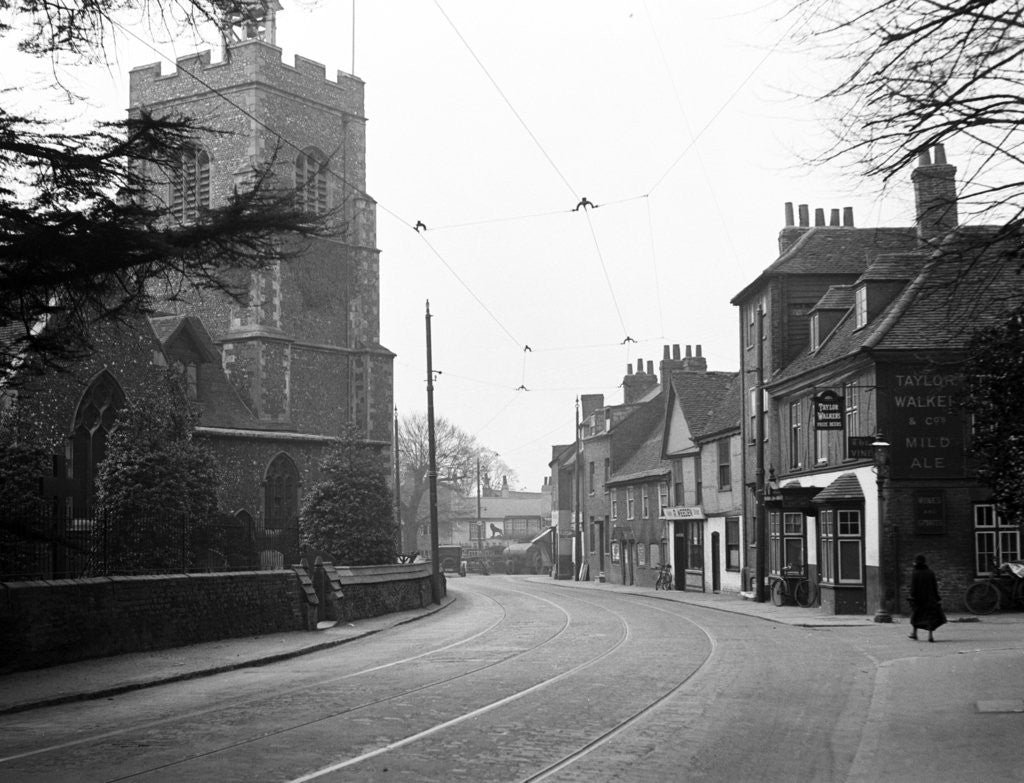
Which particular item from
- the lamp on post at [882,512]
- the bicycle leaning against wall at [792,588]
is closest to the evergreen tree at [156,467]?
the lamp on post at [882,512]

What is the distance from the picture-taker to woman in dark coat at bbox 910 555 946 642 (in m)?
21.4

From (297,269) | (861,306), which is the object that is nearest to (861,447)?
(861,306)

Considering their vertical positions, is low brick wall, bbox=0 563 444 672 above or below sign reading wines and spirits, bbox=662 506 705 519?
below

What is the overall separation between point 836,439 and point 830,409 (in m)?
1.83

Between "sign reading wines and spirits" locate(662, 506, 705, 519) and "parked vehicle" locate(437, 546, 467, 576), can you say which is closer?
"sign reading wines and spirits" locate(662, 506, 705, 519)

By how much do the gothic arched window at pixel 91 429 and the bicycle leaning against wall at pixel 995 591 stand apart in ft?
78.3

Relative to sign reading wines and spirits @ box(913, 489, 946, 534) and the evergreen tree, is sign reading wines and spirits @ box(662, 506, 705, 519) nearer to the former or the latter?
sign reading wines and spirits @ box(913, 489, 946, 534)

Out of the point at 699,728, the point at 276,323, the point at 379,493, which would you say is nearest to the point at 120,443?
the point at 379,493

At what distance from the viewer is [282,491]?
150 ft

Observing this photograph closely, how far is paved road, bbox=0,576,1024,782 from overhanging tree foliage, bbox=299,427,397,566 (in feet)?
42.9

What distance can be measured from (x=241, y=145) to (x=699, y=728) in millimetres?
41421

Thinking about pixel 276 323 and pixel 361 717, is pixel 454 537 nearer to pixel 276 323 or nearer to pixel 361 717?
pixel 276 323

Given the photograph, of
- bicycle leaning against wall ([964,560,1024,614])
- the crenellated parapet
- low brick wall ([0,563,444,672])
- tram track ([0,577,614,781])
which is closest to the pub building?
bicycle leaning against wall ([964,560,1024,614])

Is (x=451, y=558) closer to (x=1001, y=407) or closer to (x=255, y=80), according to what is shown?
(x=255, y=80)
